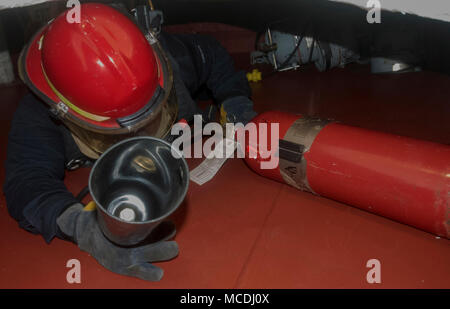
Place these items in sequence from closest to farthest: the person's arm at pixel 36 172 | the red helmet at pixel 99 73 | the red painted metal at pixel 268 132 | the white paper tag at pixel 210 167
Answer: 1. the red helmet at pixel 99 73
2. the person's arm at pixel 36 172
3. the red painted metal at pixel 268 132
4. the white paper tag at pixel 210 167

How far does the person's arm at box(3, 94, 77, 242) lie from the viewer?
144 cm

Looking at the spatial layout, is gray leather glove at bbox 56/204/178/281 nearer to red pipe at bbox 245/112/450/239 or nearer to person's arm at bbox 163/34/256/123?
red pipe at bbox 245/112/450/239

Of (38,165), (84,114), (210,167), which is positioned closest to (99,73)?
(84,114)

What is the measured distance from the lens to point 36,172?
4.84ft

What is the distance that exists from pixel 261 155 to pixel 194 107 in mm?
523

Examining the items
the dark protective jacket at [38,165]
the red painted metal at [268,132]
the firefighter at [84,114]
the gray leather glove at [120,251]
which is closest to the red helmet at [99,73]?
the firefighter at [84,114]

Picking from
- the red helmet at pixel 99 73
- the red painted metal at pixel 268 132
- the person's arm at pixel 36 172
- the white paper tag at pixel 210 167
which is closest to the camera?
the red helmet at pixel 99 73

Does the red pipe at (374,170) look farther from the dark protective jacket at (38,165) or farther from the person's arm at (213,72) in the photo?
the dark protective jacket at (38,165)

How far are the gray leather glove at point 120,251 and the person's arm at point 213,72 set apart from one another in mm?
940

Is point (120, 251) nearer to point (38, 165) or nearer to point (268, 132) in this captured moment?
point (38, 165)

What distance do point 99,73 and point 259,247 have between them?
2.94 feet

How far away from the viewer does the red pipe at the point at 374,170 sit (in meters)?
1.30
